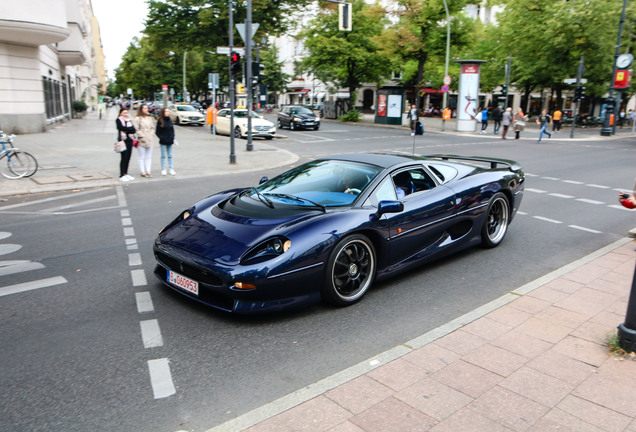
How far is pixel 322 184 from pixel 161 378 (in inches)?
103

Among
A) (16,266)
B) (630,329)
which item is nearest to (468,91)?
(630,329)

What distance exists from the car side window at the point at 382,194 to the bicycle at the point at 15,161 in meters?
10.1

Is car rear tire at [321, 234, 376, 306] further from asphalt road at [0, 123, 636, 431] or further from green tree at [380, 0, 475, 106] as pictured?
green tree at [380, 0, 475, 106]

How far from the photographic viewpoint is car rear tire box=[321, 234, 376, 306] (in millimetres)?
4391

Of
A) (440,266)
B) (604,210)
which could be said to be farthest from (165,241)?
(604,210)

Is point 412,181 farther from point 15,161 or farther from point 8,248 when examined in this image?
point 15,161

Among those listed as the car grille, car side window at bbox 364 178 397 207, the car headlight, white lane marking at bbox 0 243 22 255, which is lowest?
white lane marking at bbox 0 243 22 255

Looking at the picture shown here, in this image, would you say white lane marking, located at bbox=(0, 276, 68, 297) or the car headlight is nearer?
the car headlight

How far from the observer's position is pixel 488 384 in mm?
3361

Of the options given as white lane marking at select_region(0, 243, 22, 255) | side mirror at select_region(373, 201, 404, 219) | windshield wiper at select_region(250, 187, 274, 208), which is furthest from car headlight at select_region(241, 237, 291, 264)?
white lane marking at select_region(0, 243, 22, 255)

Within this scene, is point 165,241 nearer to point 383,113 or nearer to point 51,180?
point 51,180

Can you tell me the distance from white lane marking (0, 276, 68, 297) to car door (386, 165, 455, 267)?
3474 mm

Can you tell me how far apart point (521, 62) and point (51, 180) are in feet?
142

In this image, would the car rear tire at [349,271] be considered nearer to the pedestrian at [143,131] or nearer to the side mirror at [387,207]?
the side mirror at [387,207]
